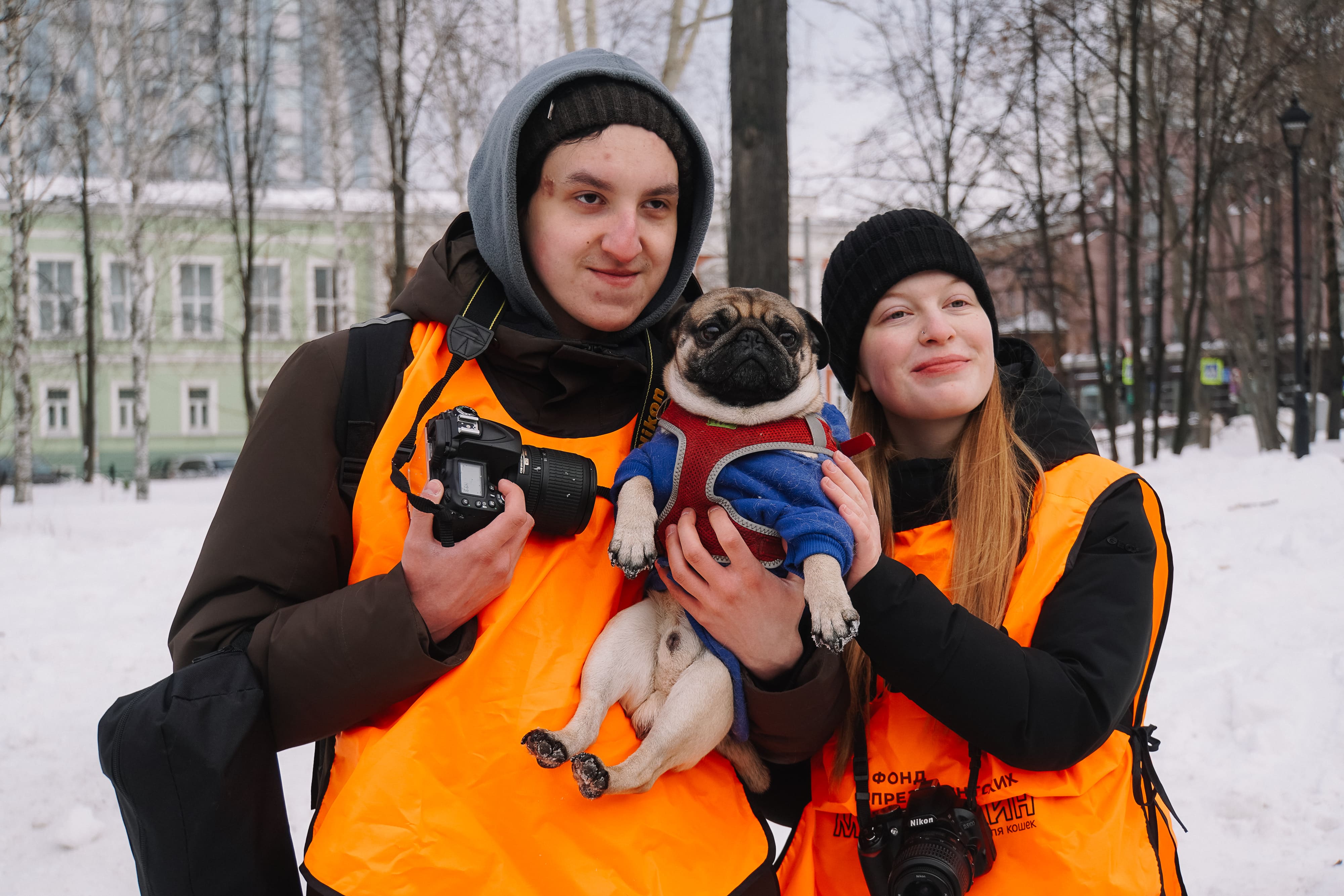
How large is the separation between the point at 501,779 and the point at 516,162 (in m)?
1.32

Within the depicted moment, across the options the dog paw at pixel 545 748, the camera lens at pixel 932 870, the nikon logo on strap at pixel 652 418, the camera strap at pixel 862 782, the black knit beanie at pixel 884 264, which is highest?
the black knit beanie at pixel 884 264

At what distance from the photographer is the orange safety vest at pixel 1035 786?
1.79 metres

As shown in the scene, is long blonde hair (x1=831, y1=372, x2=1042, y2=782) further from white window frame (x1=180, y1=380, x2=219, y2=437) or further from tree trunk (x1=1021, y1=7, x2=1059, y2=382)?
white window frame (x1=180, y1=380, x2=219, y2=437)

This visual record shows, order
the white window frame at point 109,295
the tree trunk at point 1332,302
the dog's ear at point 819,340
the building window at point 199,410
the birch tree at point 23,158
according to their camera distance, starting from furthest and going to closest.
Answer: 1. the building window at point 199,410
2. the white window frame at point 109,295
3. the tree trunk at point 1332,302
4. the birch tree at point 23,158
5. the dog's ear at point 819,340

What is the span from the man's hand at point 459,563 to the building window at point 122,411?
3460cm

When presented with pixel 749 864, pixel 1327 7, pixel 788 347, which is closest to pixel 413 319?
pixel 788 347

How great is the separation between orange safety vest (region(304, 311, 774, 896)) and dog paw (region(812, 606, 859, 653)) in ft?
1.44

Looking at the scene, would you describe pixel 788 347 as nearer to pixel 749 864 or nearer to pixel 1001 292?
pixel 749 864

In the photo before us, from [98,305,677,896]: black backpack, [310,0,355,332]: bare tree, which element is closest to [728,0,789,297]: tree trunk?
[98,305,677,896]: black backpack

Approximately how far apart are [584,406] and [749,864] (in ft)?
3.43

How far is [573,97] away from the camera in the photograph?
1975 mm

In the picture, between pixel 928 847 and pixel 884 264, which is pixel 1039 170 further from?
pixel 928 847

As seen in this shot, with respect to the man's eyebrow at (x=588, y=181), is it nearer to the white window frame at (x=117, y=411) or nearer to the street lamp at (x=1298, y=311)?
the street lamp at (x=1298, y=311)

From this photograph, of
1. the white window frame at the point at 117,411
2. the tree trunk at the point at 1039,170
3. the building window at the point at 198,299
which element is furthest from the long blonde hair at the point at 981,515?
the white window frame at the point at 117,411
